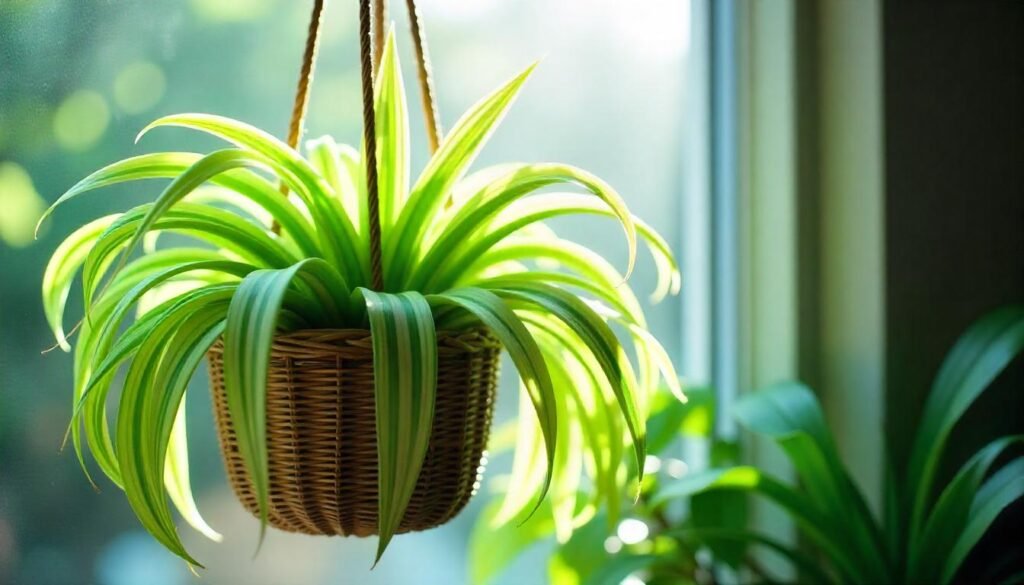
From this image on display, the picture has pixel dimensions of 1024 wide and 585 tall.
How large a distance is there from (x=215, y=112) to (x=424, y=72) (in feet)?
1.37

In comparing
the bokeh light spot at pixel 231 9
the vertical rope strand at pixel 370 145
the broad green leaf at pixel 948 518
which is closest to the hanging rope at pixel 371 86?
the vertical rope strand at pixel 370 145

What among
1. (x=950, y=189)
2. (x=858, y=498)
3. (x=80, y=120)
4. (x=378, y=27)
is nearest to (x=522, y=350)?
(x=378, y=27)

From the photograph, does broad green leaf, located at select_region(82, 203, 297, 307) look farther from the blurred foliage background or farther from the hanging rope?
the blurred foliage background

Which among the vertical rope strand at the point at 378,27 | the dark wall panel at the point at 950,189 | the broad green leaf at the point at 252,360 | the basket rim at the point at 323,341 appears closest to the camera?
the broad green leaf at the point at 252,360

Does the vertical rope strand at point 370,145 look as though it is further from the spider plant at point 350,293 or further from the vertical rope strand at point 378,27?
the vertical rope strand at point 378,27

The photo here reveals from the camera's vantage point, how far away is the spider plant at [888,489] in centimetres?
131

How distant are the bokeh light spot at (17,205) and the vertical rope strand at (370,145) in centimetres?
50

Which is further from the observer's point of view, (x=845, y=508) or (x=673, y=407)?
(x=673, y=407)

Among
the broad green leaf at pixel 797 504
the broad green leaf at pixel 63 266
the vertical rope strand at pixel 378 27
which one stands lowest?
the broad green leaf at pixel 797 504

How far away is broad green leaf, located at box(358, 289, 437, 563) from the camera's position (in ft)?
2.37

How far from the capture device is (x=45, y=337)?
3.77ft

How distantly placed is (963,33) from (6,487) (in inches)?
61.2

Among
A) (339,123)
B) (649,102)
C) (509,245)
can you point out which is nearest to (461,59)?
(339,123)

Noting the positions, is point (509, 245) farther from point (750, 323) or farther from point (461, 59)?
point (750, 323)
